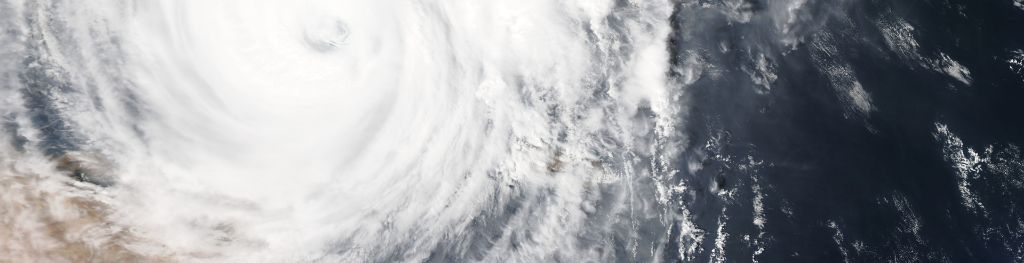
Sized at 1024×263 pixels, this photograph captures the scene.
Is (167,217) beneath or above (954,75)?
above

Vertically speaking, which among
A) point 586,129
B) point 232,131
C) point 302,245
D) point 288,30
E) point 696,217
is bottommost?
point 696,217

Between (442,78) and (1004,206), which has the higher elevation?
(442,78)

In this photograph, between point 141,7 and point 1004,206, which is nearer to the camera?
point 141,7

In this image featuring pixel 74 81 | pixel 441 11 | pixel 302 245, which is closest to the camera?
pixel 74 81

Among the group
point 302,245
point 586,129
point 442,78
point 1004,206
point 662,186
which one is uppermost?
point 442,78

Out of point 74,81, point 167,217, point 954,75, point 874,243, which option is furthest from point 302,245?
point 954,75

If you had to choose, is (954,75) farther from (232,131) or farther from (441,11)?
(232,131)

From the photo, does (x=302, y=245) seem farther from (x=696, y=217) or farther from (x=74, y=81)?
(x=696, y=217)

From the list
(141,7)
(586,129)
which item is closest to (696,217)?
(586,129)

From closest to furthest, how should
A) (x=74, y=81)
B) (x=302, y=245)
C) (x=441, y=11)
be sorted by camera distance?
(x=74, y=81) < (x=302, y=245) < (x=441, y=11)
